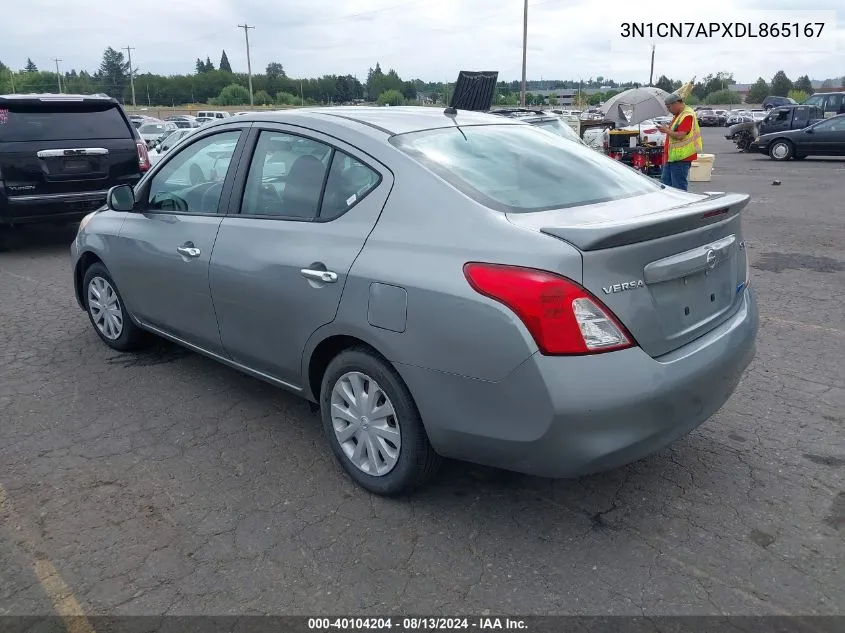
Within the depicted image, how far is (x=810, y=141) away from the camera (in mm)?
21719

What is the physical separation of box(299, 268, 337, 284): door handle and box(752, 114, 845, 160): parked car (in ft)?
74.0

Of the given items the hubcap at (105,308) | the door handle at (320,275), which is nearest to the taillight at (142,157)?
the hubcap at (105,308)

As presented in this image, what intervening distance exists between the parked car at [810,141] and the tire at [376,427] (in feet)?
74.0

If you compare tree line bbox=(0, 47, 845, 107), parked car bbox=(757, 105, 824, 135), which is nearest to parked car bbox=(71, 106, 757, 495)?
parked car bbox=(757, 105, 824, 135)

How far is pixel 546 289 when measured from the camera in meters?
2.51

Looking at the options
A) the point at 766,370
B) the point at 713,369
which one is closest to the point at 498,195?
the point at 713,369

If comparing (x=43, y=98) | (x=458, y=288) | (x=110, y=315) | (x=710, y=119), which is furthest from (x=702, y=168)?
(x=710, y=119)

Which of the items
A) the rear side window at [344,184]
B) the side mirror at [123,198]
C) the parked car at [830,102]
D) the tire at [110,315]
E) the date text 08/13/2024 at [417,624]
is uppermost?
the parked car at [830,102]

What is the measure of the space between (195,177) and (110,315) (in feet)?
4.84

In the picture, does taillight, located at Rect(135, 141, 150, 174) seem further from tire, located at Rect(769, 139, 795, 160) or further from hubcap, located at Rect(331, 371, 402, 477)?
tire, located at Rect(769, 139, 795, 160)

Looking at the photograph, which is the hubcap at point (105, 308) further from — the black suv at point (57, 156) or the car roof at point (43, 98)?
the car roof at point (43, 98)

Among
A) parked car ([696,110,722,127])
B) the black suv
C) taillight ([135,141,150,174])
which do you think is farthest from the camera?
parked car ([696,110,722,127])

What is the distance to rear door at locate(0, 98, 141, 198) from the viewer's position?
27.0 ft

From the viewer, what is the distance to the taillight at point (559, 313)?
8.21ft
